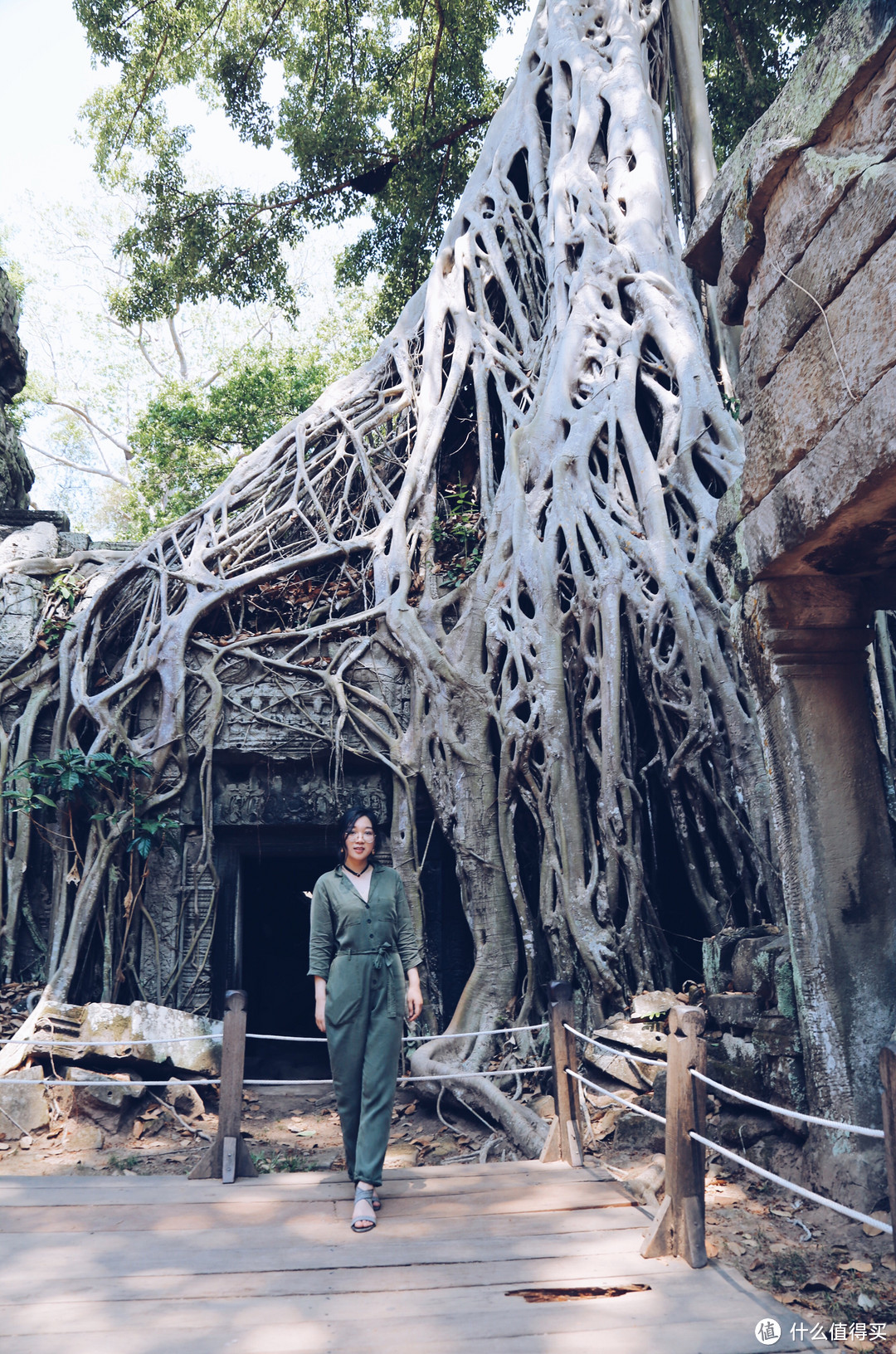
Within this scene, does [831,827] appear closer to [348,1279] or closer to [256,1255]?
[348,1279]

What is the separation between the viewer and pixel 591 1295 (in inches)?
76.4

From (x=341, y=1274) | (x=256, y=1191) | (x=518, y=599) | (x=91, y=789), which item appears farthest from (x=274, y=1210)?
(x=518, y=599)

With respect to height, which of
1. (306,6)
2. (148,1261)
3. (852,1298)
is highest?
(306,6)

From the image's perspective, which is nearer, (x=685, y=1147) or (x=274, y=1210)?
(x=685, y=1147)

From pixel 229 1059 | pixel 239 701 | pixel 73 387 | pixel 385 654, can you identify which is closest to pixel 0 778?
pixel 239 701

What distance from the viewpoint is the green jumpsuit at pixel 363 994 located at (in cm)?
259

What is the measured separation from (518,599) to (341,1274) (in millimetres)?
3270

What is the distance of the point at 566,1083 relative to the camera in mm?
2902

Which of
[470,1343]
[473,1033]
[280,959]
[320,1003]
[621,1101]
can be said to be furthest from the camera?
[280,959]

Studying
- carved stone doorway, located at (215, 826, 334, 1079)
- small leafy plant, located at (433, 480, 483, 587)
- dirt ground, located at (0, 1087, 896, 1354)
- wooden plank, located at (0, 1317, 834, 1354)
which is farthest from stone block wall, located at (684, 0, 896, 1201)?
carved stone doorway, located at (215, 826, 334, 1079)

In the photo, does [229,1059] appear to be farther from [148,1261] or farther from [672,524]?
[672,524]

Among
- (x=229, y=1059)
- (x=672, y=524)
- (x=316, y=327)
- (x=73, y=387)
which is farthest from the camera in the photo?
(x=73, y=387)

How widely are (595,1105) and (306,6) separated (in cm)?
831

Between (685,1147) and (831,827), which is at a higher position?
(831,827)
